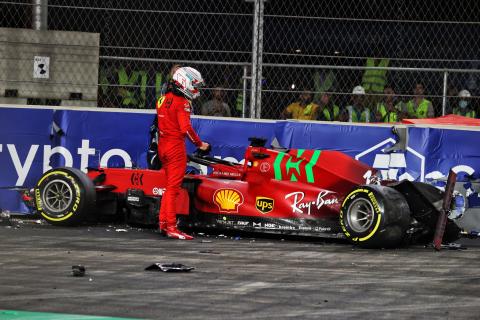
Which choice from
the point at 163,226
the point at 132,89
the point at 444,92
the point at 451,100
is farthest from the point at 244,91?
the point at 451,100

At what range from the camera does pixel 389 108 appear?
45.2 ft

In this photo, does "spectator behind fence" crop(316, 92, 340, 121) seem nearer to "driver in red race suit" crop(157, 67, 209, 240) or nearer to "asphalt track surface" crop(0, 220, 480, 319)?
"asphalt track surface" crop(0, 220, 480, 319)

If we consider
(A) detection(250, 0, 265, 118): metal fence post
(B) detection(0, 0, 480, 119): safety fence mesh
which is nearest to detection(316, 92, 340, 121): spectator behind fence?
(B) detection(0, 0, 480, 119): safety fence mesh

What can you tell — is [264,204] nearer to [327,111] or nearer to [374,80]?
[327,111]

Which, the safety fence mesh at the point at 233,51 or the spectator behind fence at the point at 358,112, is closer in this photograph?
the safety fence mesh at the point at 233,51

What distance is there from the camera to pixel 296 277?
27.2 feet

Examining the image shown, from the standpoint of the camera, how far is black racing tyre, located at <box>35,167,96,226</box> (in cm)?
1166

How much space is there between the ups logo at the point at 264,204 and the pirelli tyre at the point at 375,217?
2.85 feet

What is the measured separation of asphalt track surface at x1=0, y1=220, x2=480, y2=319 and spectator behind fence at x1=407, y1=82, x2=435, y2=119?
281 cm

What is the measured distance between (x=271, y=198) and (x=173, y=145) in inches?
46.1

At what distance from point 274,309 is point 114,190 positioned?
219 inches

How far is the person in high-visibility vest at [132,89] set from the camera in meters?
13.7

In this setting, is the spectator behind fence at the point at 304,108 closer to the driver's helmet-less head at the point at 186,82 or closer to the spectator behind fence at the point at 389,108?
the spectator behind fence at the point at 389,108

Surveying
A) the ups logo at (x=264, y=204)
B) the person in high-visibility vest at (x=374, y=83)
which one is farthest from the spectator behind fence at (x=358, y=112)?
the ups logo at (x=264, y=204)
